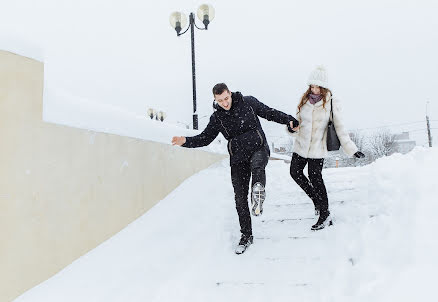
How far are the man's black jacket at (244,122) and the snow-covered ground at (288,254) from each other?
102cm

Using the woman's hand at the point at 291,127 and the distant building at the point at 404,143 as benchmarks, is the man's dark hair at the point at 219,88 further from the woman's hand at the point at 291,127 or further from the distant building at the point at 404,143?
the distant building at the point at 404,143

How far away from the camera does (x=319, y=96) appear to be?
13.7ft

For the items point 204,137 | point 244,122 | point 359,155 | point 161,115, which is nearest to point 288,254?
point 359,155

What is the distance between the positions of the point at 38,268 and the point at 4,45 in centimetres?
195

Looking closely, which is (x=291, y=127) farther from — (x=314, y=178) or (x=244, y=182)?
(x=244, y=182)

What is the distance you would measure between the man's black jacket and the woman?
0.22 m

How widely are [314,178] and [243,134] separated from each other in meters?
0.91

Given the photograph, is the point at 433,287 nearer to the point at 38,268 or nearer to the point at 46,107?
the point at 38,268

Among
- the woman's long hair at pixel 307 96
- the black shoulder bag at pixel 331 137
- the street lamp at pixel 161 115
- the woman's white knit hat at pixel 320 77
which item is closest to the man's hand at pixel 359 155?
the black shoulder bag at pixel 331 137

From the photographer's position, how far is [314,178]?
13.8 ft

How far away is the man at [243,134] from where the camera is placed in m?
3.96

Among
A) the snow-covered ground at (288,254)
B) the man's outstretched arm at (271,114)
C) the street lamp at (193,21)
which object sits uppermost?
the street lamp at (193,21)

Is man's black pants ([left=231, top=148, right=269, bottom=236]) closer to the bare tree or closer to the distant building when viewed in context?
the bare tree

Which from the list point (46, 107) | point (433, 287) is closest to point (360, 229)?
point (433, 287)
